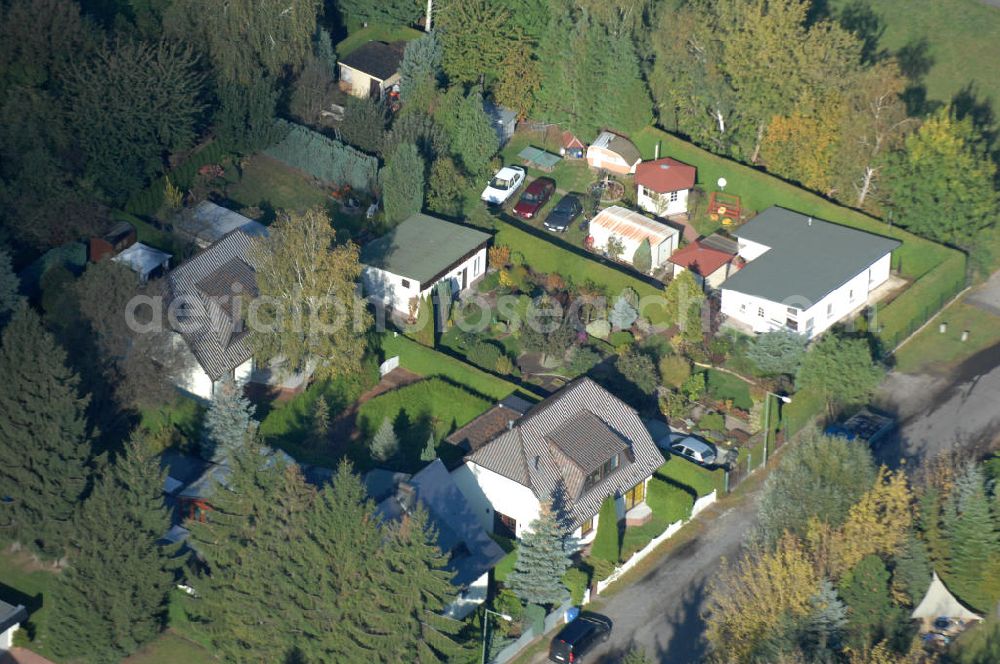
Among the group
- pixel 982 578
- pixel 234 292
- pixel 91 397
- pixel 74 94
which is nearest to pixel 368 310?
pixel 234 292

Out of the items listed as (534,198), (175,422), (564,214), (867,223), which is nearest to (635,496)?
(564,214)

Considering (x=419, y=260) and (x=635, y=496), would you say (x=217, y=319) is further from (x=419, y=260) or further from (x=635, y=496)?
(x=635, y=496)

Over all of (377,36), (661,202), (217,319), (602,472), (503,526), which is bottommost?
(503,526)

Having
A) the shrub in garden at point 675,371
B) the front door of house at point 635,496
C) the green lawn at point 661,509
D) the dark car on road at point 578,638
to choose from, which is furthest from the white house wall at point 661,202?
the dark car on road at point 578,638

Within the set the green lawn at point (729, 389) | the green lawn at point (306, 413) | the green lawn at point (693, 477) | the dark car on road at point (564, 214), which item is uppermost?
the dark car on road at point (564, 214)

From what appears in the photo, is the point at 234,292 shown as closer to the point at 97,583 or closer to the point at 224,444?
the point at 224,444

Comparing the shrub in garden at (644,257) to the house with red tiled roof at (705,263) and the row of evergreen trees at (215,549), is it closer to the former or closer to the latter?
the house with red tiled roof at (705,263)
